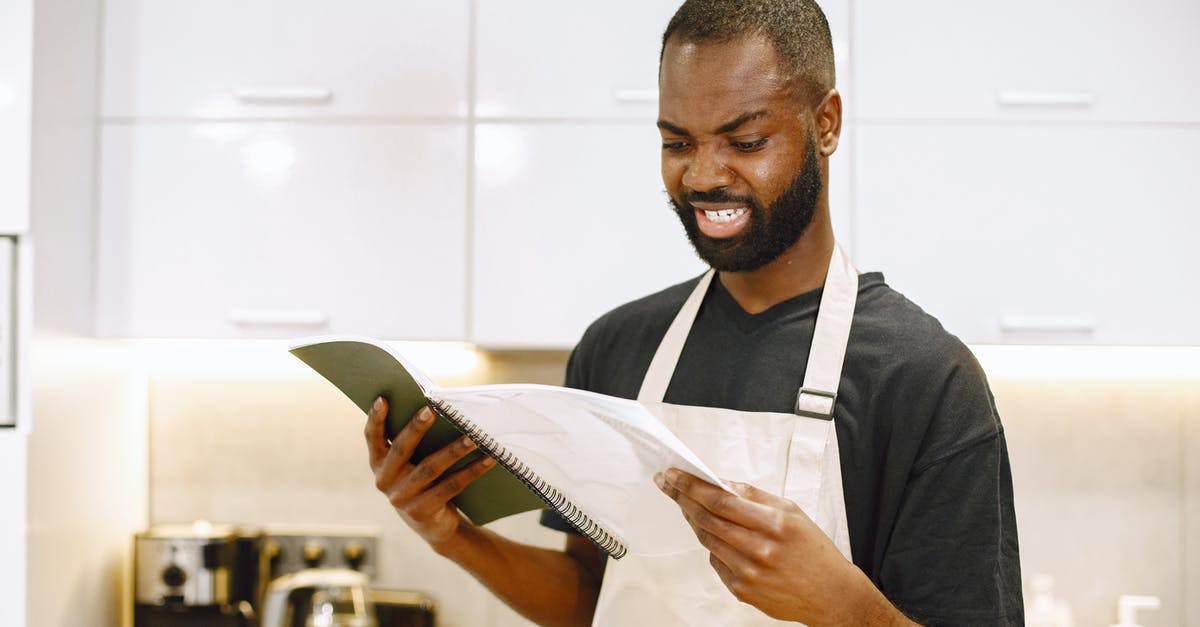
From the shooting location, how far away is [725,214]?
98 centimetres

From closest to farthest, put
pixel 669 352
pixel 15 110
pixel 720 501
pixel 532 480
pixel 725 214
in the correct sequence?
pixel 720 501
pixel 532 480
pixel 725 214
pixel 669 352
pixel 15 110

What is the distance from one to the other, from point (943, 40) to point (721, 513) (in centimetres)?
106

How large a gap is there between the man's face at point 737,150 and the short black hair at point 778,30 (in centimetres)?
1

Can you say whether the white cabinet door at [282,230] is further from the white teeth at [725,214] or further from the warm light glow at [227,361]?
the white teeth at [725,214]

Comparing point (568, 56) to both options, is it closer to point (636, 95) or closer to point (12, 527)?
point (636, 95)

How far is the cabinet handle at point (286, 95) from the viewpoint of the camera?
5.23ft

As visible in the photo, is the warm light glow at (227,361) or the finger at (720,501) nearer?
the finger at (720,501)

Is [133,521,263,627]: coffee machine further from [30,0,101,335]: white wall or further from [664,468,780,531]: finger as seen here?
[664,468,780,531]: finger

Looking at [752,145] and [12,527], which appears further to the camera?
[12,527]

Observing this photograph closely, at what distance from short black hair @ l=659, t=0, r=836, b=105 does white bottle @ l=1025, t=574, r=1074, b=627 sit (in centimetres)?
112

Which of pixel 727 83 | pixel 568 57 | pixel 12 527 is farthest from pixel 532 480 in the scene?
pixel 12 527

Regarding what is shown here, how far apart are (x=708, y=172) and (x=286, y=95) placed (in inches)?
35.1

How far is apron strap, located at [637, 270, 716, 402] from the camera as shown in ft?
3.60

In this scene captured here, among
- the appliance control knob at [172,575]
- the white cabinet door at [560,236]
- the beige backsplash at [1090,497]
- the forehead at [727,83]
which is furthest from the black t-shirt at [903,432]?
the appliance control knob at [172,575]
